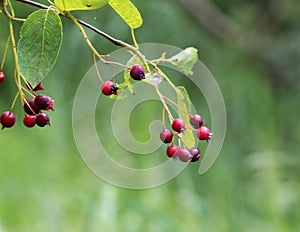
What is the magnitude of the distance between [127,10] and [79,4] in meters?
0.05

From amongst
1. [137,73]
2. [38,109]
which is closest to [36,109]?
[38,109]

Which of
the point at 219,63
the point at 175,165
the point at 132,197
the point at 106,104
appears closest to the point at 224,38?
the point at 219,63

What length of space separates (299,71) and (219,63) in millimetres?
371

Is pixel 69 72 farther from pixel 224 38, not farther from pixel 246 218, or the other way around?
pixel 246 218

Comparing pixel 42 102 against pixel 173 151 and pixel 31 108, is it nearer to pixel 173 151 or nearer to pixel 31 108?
pixel 31 108

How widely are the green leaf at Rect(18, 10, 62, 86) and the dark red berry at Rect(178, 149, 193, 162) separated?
0.60 ft

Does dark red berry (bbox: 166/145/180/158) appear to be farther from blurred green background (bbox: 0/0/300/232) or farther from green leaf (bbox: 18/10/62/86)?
blurred green background (bbox: 0/0/300/232)

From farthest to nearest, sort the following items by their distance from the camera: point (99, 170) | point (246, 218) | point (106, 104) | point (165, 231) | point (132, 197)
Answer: point (106, 104), point (99, 170), point (246, 218), point (132, 197), point (165, 231)

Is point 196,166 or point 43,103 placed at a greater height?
point 43,103

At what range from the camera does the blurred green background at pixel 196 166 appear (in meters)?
1.74

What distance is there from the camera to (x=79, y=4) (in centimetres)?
60

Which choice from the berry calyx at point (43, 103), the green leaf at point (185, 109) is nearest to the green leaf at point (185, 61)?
the green leaf at point (185, 109)

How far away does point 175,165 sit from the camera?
1.96m

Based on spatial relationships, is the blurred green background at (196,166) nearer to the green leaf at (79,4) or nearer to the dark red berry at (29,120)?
the dark red berry at (29,120)
